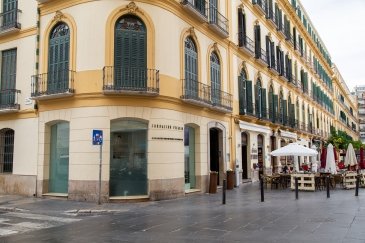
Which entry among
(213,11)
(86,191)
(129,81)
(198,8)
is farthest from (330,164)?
(86,191)

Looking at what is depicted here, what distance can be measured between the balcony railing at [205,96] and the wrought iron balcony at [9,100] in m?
8.02

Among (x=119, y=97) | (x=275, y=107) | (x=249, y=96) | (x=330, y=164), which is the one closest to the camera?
(x=119, y=97)

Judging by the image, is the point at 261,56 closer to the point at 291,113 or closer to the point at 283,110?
the point at 283,110

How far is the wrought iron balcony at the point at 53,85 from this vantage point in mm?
15349

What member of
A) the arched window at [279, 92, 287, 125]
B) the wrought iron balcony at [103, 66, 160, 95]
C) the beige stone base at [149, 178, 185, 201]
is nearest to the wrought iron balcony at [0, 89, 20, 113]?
the wrought iron balcony at [103, 66, 160, 95]

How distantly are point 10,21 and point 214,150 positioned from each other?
12.3 meters

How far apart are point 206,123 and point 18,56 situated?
9740 millimetres

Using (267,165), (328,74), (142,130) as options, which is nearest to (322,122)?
(328,74)

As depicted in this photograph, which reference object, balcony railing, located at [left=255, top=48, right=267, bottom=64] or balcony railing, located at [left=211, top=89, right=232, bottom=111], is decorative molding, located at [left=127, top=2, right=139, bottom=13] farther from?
balcony railing, located at [left=255, top=48, right=267, bottom=64]

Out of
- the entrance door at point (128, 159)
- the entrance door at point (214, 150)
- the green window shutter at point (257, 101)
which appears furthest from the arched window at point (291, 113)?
the entrance door at point (128, 159)

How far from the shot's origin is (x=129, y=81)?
14914 millimetres

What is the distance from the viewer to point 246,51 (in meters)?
23.9

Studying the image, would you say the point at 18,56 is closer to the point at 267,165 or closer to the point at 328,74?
the point at 267,165

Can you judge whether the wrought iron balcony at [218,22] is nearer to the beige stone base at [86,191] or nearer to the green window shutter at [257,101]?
the green window shutter at [257,101]
